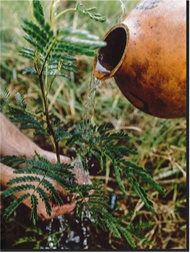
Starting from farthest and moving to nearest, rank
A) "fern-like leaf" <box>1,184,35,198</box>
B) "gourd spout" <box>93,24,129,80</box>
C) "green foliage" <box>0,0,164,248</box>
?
1. "gourd spout" <box>93,24,129,80</box>
2. "fern-like leaf" <box>1,184,35,198</box>
3. "green foliage" <box>0,0,164,248</box>

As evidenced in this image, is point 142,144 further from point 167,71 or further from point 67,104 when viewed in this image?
point 167,71

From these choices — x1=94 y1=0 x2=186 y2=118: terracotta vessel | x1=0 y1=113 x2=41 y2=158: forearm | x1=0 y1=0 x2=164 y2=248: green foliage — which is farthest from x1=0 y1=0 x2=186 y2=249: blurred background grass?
x1=94 y1=0 x2=186 y2=118: terracotta vessel

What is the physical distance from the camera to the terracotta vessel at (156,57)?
117cm

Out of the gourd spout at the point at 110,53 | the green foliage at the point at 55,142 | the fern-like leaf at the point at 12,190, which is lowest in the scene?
the fern-like leaf at the point at 12,190

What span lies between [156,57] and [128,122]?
58.4 inches

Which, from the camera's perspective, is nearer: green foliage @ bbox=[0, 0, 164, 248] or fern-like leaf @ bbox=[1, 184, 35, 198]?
green foliage @ bbox=[0, 0, 164, 248]

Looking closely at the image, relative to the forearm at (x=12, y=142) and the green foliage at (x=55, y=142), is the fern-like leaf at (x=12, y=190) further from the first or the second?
the forearm at (x=12, y=142)

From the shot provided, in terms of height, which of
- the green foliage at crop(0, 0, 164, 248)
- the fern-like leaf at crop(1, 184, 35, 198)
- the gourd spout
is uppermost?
the gourd spout

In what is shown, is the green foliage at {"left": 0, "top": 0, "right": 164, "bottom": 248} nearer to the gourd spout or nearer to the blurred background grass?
the gourd spout

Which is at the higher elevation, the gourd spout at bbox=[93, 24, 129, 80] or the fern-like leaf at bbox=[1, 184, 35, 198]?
the gourd spout at bbox=[93, 24, 129, 80]

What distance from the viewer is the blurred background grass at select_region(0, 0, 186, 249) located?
229 centimetres

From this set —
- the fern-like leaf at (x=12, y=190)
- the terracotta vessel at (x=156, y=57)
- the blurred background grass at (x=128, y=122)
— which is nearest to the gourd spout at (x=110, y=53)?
the terracotta vessel at (x=156, y=57)

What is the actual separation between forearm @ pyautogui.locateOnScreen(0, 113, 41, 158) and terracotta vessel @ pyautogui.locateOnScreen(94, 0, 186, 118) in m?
0.89

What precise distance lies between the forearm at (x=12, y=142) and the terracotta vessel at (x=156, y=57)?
2.93 feet
